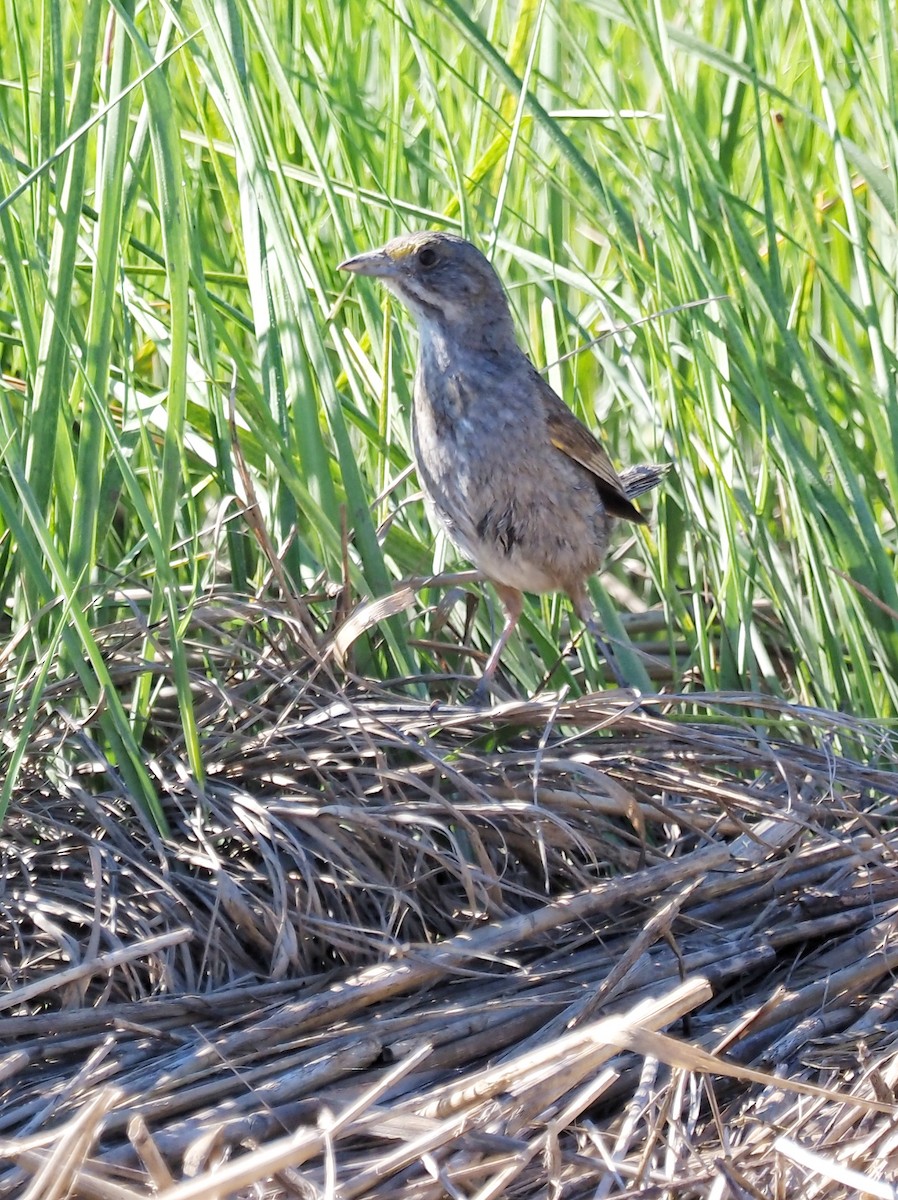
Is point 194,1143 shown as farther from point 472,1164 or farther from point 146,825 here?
point 146,825

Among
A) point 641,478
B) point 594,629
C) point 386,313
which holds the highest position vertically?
point 386,313

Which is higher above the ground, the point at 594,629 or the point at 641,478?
the point at 641,478

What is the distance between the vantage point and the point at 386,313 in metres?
3.54

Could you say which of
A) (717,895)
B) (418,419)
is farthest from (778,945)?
(418,419)

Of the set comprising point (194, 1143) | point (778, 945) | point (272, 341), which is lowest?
point (778, 945)

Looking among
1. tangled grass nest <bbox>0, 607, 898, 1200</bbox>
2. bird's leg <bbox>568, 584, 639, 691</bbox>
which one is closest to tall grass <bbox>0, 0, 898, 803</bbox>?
bird's leg <bbox>568, 584, 639, 691</bbox>

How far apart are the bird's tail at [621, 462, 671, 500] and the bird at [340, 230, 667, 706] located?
0.09 feet

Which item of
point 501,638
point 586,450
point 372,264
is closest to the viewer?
point 372,264

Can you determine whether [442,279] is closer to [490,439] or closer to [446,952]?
[490,439]

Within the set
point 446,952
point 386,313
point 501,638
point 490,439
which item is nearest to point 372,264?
point 386,313

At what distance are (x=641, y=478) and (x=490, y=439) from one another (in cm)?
52

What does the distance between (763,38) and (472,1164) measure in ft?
10.6

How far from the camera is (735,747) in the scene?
10.0 ft

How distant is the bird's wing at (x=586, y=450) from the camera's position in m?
3.75
